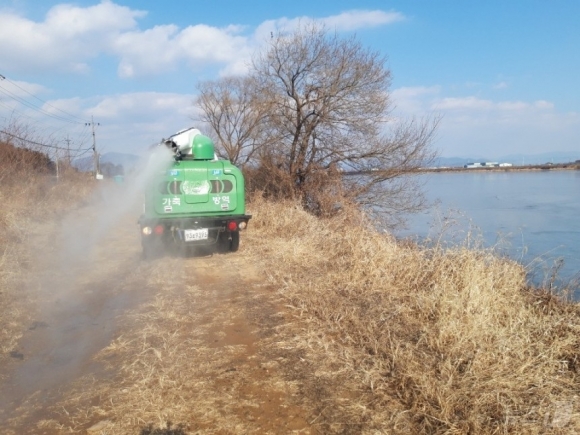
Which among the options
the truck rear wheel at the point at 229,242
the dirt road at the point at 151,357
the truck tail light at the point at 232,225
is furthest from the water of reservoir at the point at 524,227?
the dirt road at the point at 151,357

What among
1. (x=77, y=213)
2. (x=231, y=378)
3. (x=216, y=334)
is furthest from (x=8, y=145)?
(x=231, y=378)

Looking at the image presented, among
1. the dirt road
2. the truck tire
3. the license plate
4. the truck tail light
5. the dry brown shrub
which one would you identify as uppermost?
the truck tail light

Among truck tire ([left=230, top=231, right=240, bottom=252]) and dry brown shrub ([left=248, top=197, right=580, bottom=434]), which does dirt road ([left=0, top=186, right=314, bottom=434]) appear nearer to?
dry brown shrub ([left=248, top=197, right=580, bottom=434])

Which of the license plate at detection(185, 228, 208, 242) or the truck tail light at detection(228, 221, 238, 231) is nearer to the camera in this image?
the license plate at detection(185, 228, 208, 242)

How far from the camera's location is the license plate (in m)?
8.85

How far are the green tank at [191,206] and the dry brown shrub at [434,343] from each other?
1904 millimetres

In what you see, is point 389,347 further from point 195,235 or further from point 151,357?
point 195,235

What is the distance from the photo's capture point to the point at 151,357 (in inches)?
173

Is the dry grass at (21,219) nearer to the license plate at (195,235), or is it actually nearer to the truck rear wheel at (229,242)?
the license plate at (195,235)

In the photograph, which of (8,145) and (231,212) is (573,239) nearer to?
(231,212)

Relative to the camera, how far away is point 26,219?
12.9 meters

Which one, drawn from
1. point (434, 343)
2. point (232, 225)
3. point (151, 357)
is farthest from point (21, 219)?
point (434, 343)

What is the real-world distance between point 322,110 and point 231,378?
1538 cm

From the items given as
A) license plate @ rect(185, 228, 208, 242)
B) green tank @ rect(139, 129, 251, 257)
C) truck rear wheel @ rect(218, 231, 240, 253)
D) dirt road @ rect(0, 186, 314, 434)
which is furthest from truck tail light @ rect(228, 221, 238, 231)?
dirt road @ rect(0, 186, 314, 434)
